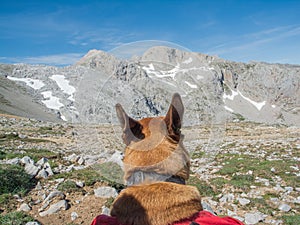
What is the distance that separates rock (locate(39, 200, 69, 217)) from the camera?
275 inches

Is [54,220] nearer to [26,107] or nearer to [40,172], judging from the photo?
[40,172]

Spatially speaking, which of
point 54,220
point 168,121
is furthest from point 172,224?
point 54,220

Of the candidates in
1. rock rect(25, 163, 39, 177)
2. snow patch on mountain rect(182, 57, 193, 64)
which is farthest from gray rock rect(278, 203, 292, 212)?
rock rect(25, 163, 39, 177)

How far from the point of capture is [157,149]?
9.39ft

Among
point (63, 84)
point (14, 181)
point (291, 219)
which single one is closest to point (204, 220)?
point (291, 219)

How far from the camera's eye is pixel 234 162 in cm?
1503

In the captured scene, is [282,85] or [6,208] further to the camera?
[282,85]

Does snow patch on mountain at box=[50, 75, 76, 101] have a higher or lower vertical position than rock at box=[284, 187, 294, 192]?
higher

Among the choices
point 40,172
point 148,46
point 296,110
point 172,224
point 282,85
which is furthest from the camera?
point 282,85

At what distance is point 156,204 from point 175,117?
0.89 metres

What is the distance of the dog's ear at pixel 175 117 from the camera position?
8.71 ft

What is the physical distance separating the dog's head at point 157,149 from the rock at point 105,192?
18.0ft

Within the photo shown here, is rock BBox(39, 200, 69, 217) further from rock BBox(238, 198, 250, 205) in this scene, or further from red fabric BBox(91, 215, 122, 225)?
rock BBox(238, 198, 250, 205)

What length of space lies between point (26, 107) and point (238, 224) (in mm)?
106397
